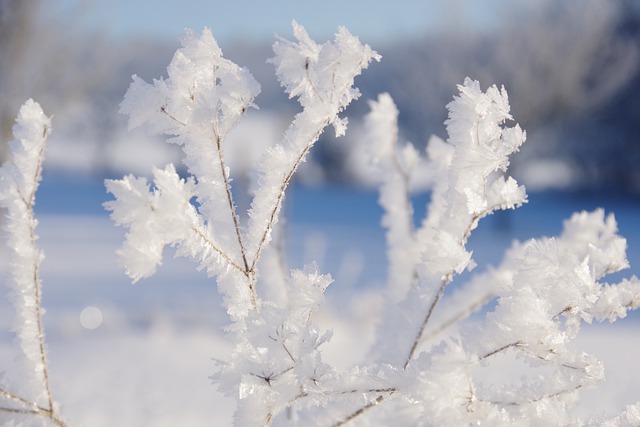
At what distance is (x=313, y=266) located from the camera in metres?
0.84

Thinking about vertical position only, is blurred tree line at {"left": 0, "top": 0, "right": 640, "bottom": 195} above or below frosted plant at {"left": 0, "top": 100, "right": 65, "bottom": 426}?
above

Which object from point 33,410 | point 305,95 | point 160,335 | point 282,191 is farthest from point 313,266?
point 160,335

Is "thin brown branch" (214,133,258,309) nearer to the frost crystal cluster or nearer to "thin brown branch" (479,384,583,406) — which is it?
the frost crystal cluster

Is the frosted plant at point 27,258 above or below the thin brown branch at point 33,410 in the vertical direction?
above

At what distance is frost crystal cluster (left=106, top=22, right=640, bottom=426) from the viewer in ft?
2.40

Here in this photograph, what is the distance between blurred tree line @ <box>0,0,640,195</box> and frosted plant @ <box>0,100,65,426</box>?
704 cm

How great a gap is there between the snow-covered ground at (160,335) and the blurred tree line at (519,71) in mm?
2226

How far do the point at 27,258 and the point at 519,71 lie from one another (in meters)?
12.3

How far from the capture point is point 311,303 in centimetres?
80

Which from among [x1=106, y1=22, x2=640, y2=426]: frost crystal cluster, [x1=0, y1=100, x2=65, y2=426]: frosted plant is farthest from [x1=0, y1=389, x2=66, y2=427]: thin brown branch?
[x1=106, y1=22, x2=640, y2=426]: frost crystal cluster

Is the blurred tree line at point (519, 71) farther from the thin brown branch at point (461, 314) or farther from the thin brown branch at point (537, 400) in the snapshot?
the thin brown branch at point (537, 400)

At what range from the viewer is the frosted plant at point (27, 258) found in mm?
888

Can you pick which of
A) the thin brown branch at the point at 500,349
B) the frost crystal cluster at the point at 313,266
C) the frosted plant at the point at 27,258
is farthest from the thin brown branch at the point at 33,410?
the thin brown branch at the point at 500,349

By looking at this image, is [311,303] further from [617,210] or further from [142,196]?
A: [617,210]
